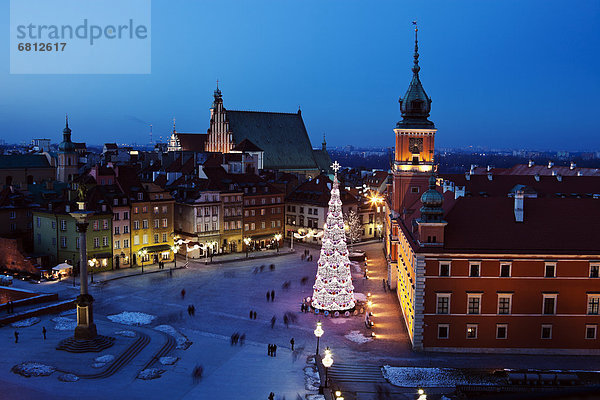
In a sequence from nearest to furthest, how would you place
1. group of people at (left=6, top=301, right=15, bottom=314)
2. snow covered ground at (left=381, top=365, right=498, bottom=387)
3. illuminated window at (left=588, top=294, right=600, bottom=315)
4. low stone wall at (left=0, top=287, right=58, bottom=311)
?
snow covered ground at (left=381, top=365, right=498, bottom=387) → illuminated window at (left=588, top=294, right=600, bottom=315) → group of people at (left=6, top=301, right=15, bottom=314) → low stone wall at (left=0, top=287, right=58, bottom=311)

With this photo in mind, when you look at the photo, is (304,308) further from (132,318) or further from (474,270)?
(474,270)

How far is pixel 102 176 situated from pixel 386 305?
34.7 m

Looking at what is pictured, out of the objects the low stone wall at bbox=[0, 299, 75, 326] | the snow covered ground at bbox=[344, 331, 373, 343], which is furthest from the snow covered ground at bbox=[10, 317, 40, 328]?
the snow covered ground at bbox=[344, 331, 373, 343]

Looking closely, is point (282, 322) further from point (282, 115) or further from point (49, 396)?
point (282, 115)

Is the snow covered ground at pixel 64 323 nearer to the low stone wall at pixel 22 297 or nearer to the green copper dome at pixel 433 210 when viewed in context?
the low stone wall at pixel 22 297

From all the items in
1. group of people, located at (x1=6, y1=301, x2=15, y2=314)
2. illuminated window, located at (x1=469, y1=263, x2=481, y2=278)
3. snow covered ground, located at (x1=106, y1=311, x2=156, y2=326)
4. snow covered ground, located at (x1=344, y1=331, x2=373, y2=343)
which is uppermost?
illuminated window, located at (x1=469, y1=263, x2=481, y2=278)

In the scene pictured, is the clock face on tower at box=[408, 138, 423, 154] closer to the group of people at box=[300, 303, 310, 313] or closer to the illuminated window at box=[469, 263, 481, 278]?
the group of people at box=[300, 303, 310, 313]

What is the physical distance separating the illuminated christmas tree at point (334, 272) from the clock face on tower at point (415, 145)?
1351cm

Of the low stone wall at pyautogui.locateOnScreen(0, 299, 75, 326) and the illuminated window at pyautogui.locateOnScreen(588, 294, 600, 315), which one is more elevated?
the illuminated window at pyautogui.locateOnScreen(588, 294, 600, 315)

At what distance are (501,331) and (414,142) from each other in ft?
78.6

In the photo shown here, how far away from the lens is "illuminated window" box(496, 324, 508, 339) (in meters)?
37.1

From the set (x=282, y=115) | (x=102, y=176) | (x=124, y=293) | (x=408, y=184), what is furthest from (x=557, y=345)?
(x=282, y=115)

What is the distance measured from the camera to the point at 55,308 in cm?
4509

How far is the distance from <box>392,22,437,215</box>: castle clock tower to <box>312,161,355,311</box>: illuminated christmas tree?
1238 centimetres
